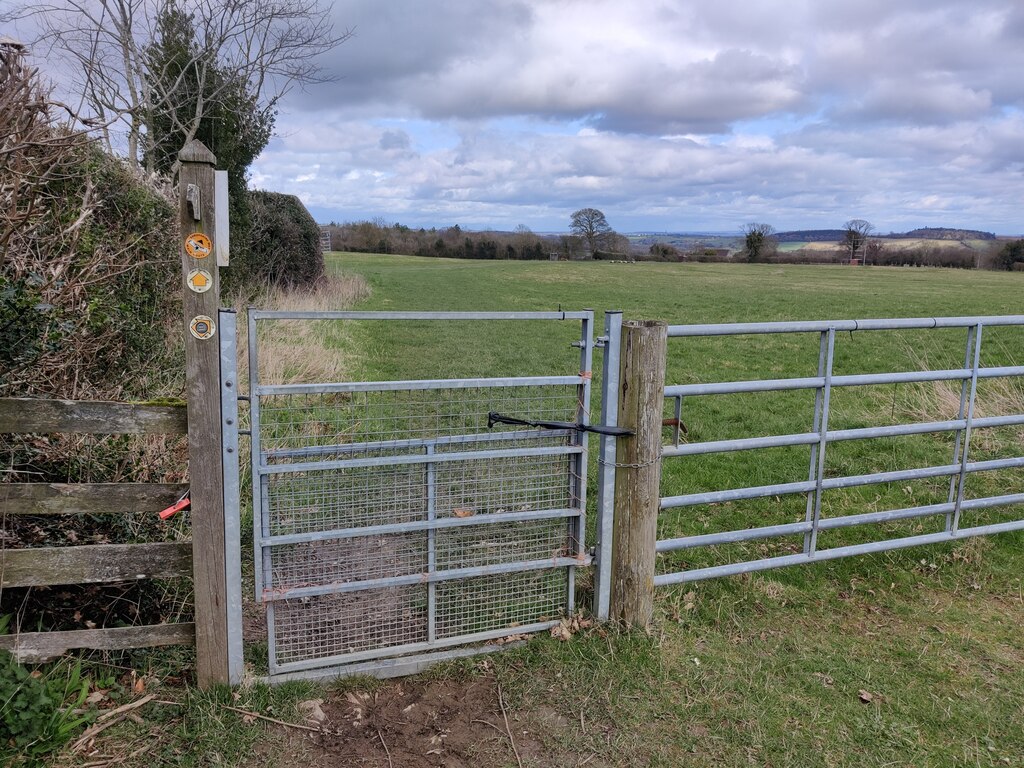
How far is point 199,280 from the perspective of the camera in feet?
10.5

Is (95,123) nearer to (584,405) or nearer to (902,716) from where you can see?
(584,405)

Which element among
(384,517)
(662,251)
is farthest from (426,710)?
(662,251)

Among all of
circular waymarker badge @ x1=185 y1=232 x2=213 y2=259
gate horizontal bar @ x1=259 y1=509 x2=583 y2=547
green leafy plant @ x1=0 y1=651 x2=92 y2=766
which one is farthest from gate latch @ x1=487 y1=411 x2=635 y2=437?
green leafy plant @ x1=0 y1=651 x2=92 y2=766

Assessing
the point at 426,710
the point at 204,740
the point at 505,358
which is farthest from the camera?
the point at 505,358

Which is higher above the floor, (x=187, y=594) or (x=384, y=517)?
(x=384, y=517)

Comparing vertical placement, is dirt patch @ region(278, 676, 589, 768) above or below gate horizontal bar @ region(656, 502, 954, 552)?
below

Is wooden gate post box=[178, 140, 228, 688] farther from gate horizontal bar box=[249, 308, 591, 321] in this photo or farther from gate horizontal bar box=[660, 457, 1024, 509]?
gate horizontal bar box=[660, 457, 1024, 509]

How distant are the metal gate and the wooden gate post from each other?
171 millimetres

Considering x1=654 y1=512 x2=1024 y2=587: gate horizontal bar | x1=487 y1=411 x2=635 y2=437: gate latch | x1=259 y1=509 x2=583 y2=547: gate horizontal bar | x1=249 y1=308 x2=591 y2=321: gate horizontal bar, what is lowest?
x1=654 y1=512 x2=1024 y2=587: gate horizontal bar

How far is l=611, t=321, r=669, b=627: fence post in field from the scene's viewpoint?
392 centimetres

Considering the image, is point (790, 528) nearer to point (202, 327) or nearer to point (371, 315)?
point (371, 315)

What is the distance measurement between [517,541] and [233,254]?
1222 cm

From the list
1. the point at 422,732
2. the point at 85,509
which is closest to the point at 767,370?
the point at 422,732

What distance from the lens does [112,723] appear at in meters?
3.25
